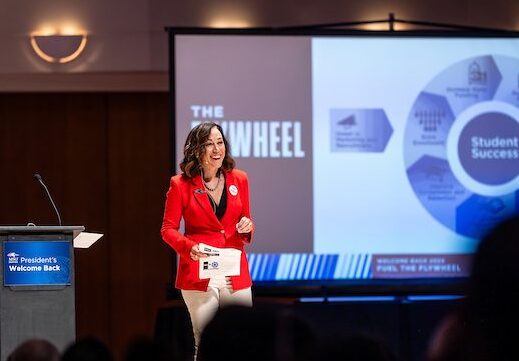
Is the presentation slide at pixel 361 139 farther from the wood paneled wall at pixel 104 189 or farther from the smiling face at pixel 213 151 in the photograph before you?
the smiling face at pixel 213 151

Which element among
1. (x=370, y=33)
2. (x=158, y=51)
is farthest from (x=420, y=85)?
(x=158, y=51)

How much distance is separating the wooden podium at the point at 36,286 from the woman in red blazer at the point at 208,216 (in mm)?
707

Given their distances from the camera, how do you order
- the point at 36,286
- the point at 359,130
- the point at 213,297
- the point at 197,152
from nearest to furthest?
1. the point at 36,286
2. the point at 213,297
3. the point at 197,152
4. the point at 359,130

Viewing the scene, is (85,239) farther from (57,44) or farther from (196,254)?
(57,44)

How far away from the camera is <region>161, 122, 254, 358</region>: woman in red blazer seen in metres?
5.26

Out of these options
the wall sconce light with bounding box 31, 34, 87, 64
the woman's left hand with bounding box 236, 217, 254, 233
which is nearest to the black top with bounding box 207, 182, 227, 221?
the woman's left hand with bounding box 236, 217, 254, 233

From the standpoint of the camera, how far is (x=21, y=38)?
855 centimetres

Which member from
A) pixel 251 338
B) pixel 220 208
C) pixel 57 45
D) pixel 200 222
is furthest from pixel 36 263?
pixel 57 45

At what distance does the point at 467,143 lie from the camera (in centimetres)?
781

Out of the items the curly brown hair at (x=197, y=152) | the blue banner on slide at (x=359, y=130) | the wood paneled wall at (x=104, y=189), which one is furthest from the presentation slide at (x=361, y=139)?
the curly brown hair at (x=197, y=152)

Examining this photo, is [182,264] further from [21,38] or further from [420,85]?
[21,38]

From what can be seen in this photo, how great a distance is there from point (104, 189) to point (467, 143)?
3337 millimetres

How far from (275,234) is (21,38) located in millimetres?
2944

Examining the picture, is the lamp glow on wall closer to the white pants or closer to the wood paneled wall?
the wood paneled wall
